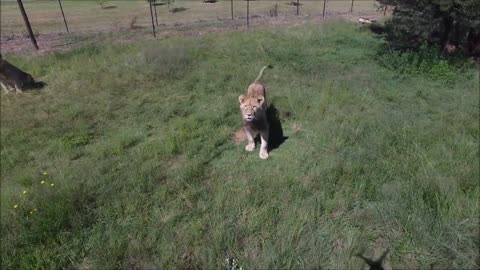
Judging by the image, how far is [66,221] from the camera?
11.0 ft

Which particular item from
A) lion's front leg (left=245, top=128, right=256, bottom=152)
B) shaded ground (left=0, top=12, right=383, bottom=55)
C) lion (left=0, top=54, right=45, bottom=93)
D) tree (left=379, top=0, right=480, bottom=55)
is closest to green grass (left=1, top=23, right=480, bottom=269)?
lion's front leg (left=245, top=128, right=256, bottom=152)

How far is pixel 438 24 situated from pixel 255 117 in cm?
850

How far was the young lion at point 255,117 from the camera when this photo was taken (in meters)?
4.29

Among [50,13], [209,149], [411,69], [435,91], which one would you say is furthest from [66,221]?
[50,13]

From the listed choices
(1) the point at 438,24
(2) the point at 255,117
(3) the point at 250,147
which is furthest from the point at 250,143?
(1) the point at 438,24

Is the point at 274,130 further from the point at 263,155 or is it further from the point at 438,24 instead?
the point at 438,24

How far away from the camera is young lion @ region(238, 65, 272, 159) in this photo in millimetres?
4293

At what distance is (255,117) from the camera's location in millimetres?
4457

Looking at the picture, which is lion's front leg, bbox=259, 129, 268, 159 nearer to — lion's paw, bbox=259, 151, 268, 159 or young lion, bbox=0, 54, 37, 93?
lion's paw, bbox=259, 151, 268, 159

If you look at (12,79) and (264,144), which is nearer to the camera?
(264,144)

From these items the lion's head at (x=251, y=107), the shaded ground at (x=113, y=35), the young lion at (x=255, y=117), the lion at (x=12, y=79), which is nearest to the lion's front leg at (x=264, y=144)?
the young lion at (x=255, y=117)

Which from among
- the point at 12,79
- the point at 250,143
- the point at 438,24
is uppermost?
the point at 438,24

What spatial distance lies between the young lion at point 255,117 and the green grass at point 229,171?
263 mm

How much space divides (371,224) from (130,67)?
698cm
